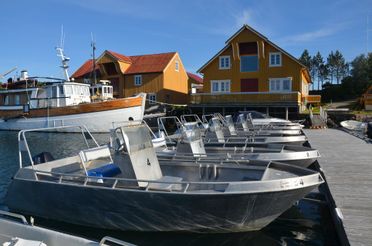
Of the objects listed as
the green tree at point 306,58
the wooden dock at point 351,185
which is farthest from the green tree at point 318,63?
the wooden dock at point 351,185

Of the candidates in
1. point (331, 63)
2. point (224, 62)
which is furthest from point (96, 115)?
point (331, 63)

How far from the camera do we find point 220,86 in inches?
1449

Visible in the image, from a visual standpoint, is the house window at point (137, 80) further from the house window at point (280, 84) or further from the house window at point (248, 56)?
the house window at point (280, 84)

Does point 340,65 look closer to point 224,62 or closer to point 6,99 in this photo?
point 224,62

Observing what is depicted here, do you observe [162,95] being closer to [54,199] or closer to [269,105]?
[269,105]

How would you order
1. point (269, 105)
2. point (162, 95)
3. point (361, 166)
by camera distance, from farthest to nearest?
point (162, 95)
point (269, 105)
point (361, 166)

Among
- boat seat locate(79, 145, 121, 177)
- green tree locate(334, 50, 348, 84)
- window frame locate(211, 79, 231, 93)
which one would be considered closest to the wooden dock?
boat seat locate(79, 145, 121, 177)

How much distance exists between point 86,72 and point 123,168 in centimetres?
4213

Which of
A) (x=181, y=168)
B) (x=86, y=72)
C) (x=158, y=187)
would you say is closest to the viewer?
(x=158, y=187)

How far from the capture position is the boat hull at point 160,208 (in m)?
6.66

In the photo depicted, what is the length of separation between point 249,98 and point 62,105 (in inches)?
678

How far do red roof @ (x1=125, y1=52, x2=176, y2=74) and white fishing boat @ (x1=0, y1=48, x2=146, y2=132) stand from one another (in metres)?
6.73

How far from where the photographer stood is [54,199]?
7.84 metres

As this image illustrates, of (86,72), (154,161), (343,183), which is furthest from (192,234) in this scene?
(86,72)
